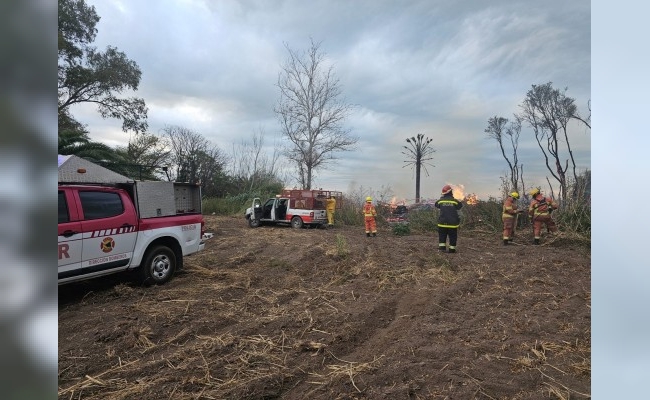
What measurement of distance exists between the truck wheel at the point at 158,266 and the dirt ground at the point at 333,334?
0.71ft

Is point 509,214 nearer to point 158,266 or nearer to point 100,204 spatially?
point 158,266

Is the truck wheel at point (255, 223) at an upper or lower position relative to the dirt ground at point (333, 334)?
upper

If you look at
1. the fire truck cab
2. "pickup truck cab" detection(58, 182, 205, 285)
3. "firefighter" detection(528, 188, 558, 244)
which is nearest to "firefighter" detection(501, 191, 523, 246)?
"firefighter" detection(528, 188, 558, 244)

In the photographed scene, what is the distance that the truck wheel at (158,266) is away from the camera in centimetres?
623

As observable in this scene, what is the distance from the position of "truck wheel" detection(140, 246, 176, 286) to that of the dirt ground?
8.6 inches

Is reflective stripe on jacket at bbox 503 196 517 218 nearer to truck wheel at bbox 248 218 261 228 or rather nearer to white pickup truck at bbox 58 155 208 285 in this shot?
white pickup truck at bbox 58 155 208 285

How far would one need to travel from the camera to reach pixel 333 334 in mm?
4141

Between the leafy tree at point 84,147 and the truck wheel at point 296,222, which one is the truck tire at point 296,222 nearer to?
the truck wheel at point 296,222

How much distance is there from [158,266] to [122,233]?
99 cm

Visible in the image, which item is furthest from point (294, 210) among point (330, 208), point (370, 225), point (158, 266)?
point (158, 266)

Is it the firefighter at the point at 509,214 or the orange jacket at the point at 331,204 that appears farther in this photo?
the orange jacket at the point at 331,204

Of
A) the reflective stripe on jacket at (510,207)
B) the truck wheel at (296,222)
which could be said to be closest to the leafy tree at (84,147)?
the truck wheel at (296,222)

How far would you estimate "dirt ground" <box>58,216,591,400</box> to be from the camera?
3016mm

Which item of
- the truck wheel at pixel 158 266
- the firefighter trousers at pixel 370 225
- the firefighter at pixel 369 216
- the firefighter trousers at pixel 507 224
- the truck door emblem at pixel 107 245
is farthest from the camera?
the firefighter trousers at pixel 370 225
